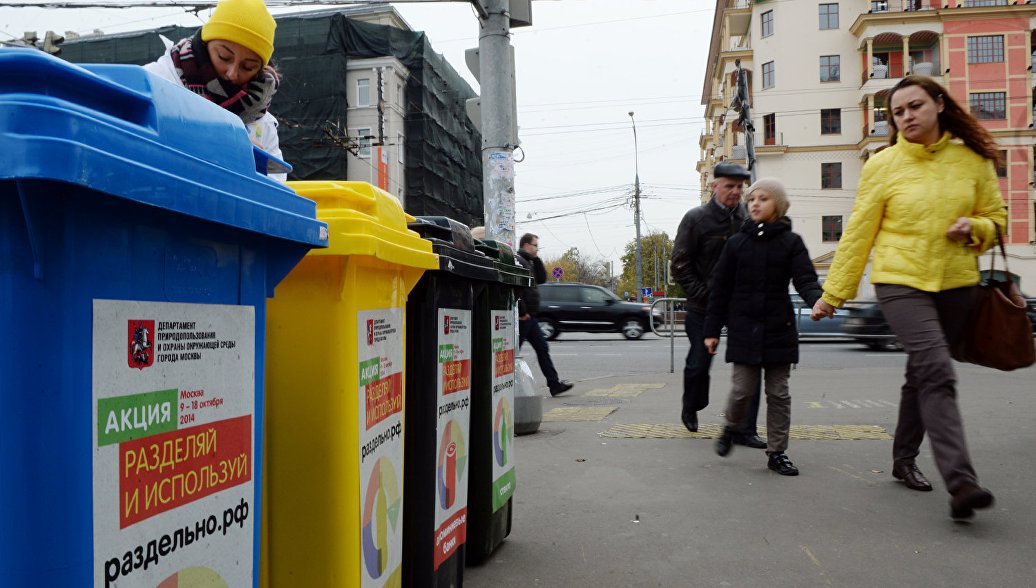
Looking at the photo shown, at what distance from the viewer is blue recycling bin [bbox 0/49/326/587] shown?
1147mm

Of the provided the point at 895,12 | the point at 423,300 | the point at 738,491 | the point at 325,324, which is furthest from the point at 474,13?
the point at 895,12

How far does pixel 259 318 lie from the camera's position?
179cm

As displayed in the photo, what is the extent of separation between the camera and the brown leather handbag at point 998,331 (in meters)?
3.82

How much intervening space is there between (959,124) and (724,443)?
86.5 inches

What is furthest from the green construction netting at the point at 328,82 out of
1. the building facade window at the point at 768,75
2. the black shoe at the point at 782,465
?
the black shoe at the point at 782,465

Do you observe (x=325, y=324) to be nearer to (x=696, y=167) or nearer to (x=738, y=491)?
(x=738, y=491)

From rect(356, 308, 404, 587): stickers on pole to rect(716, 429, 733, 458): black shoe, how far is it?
2.91 metres

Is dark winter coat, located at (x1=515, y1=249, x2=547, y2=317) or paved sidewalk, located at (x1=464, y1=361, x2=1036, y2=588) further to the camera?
dark winter coat, located at (x1=515, y1=249, x2=547, y2=317)

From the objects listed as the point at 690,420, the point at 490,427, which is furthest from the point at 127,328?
the point at 690,420

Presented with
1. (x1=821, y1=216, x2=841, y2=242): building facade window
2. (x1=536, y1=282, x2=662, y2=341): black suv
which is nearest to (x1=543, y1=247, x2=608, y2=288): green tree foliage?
(x1=821, y1=216, x2=841, y2=242): building facade window

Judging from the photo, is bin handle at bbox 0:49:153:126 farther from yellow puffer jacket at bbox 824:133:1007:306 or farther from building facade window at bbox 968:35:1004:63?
building facade window at bbox 968:35:1004:63

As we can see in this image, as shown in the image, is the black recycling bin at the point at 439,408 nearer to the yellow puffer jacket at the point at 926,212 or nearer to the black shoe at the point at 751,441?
the yellow puffer jacket at the point at 926,212

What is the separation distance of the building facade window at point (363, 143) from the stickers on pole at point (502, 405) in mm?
37069

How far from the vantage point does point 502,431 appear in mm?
3406
